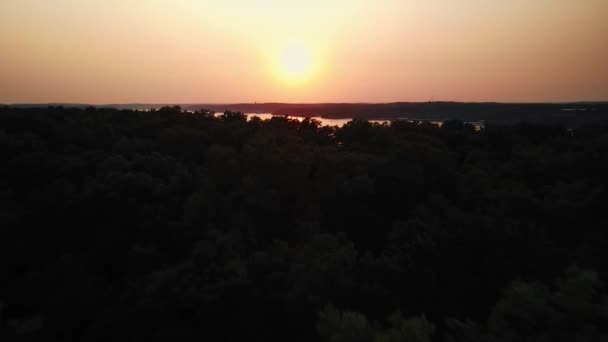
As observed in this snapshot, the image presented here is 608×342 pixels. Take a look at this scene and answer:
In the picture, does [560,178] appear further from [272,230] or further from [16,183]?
[16,183]

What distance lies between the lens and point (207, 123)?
144 feet

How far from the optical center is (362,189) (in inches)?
841

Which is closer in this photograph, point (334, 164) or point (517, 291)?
point (517, 291)

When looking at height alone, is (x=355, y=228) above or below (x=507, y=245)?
below

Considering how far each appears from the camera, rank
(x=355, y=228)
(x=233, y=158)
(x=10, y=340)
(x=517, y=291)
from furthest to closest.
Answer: (x=233, y=158) < (x=355, y=228) < (x=10, y=340) < (x=517, y=291)

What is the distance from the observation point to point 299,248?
13883mm

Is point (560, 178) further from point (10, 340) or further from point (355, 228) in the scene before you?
point (10, 340)

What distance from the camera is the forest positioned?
391 inches

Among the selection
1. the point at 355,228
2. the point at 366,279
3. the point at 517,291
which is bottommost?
the point at 355,228

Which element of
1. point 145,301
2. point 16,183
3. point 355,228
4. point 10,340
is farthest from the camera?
point 16,183

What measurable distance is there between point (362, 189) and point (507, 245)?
32.2ft

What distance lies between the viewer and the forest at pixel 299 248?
32.6ft

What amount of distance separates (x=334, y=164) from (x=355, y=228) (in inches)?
263

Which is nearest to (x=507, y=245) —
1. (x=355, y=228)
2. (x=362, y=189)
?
(x=355, y=228)
